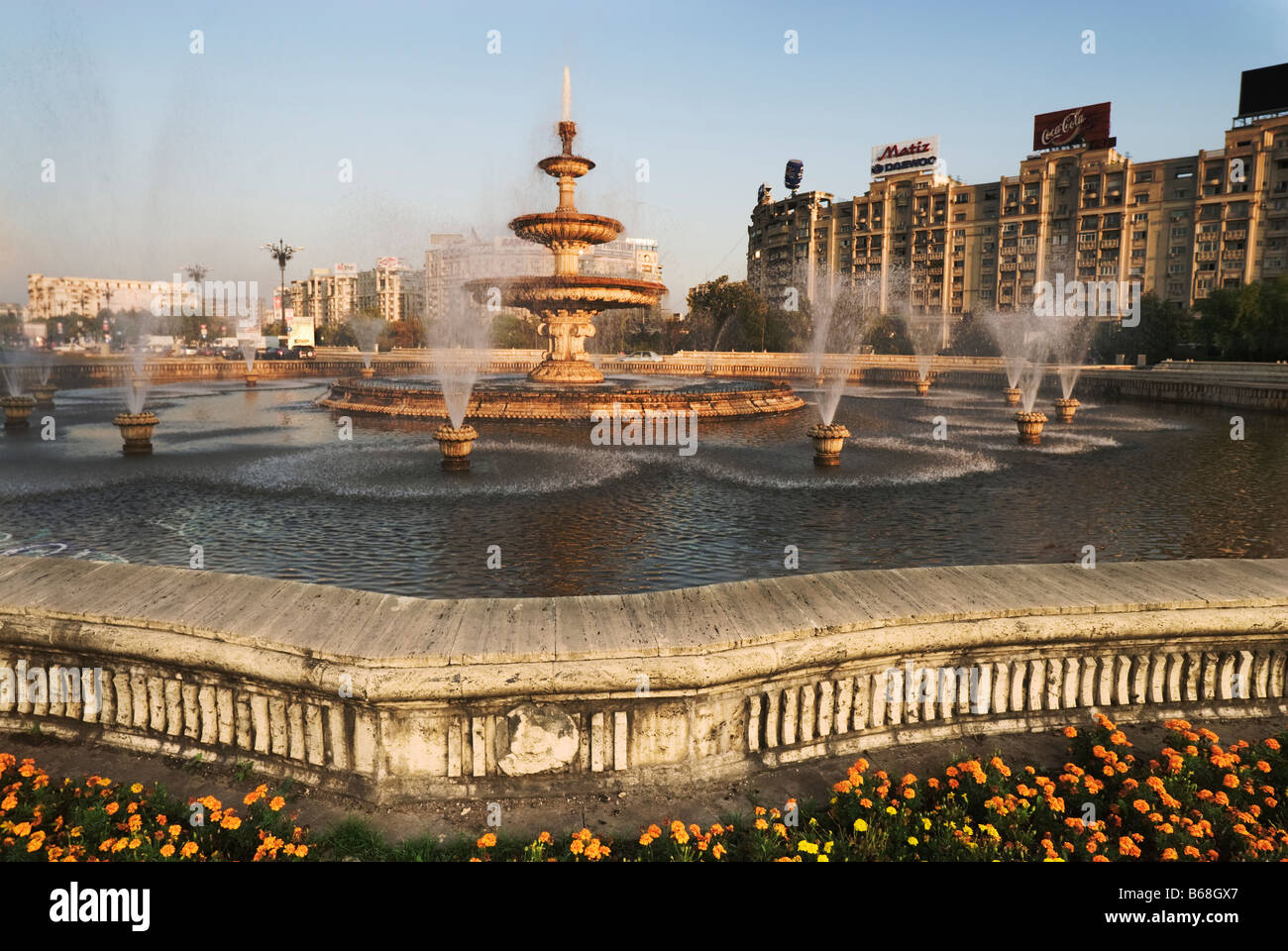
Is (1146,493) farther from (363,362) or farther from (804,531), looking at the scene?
(363,362)

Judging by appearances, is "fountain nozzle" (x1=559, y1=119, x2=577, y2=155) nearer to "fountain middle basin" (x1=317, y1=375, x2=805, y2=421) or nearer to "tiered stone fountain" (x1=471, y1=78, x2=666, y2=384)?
"tiered stone fountain" (x1=471, y1=78, x2=666, y2=384)

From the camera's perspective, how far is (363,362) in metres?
57.1

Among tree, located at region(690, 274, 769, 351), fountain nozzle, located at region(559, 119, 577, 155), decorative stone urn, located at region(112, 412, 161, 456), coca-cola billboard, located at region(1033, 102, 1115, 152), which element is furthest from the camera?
coca-cola billboard, located at region(1033, 102, 1115, 152)

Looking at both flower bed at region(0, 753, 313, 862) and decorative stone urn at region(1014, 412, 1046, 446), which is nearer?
flower bed at region(0, 753, 313, 862)

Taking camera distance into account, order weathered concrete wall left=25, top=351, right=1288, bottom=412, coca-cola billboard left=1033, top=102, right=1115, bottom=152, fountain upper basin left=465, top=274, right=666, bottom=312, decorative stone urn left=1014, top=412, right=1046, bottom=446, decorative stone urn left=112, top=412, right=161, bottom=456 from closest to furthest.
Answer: decorative stone urn left=112, top=412, right=161, bottom=456 → decorative stone urn left=1014, top=412, right=1046, bottom=446 → fountain upper basin left=465, top=274, right=666, bottom=312 → weathered concrete wall left=25, top=351, right=1288, bottom=412 → coca-cola billboard left=1033, top=102, right=1115, bottom=152

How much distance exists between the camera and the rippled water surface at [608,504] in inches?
357

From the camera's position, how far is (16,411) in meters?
20.3

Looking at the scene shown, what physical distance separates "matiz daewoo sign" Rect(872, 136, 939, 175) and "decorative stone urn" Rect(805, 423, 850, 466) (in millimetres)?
103935

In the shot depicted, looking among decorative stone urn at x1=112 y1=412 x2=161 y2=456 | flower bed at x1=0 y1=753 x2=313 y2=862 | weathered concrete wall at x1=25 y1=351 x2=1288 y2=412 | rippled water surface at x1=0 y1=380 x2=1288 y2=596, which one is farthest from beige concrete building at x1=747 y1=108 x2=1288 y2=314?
flower bed at x1=0 y1=753 x2=313 y2=862

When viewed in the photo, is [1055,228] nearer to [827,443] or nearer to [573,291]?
[573,291]

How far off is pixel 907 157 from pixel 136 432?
111242mm

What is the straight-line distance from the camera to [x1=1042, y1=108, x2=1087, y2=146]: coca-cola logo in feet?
311

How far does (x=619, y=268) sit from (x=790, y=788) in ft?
416

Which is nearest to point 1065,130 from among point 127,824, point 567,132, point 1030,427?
point 567,132
